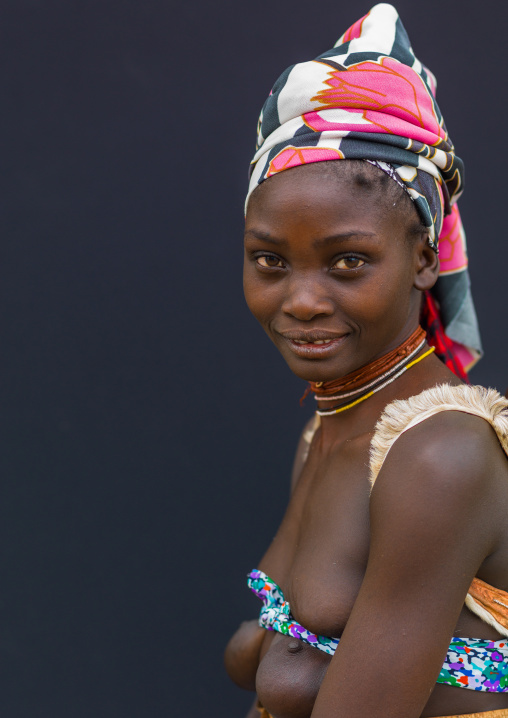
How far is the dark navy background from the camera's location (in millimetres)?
2145

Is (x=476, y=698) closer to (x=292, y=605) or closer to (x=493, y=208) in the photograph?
(x=292, y=605)

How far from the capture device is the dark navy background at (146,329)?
2.14 metres

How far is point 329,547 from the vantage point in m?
1.29

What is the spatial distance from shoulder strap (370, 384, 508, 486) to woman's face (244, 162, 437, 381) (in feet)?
0.49

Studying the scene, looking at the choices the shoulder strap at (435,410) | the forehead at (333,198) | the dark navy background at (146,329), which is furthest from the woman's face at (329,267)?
the dark navy background at (146,329)

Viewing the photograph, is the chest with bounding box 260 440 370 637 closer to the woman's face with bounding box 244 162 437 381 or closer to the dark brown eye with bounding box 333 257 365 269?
the woman's face with bounding box 244 162 437 381

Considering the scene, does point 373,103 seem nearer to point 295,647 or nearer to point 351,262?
point 351,262

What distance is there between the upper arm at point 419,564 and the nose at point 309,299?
270 mm

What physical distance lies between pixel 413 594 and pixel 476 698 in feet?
1.04

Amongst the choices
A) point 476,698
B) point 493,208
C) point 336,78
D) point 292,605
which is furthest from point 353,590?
point 493,208

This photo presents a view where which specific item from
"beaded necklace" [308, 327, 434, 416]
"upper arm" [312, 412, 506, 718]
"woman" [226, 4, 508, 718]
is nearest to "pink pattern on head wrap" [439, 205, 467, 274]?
"woman" [226, 4, 508, 718]

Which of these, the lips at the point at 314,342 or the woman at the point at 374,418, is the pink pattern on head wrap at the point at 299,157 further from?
the lips at the point at 314,342

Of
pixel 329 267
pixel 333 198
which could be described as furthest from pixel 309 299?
pixel 333 198

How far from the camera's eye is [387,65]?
51.3 inches
